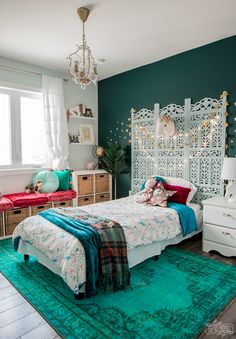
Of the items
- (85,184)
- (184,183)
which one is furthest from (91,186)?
(184,183)

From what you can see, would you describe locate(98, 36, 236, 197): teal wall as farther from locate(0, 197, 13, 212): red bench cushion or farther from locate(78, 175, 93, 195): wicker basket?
locate(0, 197, 13, 212): red bench cushion

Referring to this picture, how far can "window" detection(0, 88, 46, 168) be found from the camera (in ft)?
12.9

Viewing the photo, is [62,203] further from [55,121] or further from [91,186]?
[55,121]

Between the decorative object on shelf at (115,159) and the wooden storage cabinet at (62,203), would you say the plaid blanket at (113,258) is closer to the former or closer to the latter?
the wooden storage cabinet at (62,203)

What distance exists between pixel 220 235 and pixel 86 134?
314cm

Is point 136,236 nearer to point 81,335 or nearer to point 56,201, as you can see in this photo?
point 81,335

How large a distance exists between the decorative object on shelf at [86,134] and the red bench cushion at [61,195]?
1203mm

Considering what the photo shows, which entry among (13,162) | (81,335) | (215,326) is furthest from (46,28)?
(215,326)

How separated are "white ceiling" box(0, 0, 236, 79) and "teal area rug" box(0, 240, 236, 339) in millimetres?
2715

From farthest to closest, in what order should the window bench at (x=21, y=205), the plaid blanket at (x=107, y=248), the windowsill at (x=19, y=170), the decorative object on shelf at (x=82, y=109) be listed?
the decorative object on shelf at (x=82, y=109) → the windowsill at (x=19, y=170) → the window bench at (x=21, y=205) → the plaid blanket at (x=107, y=248)

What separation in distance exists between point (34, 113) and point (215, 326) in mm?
3923

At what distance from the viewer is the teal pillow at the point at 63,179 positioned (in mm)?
4172

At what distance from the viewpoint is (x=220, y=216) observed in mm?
2861

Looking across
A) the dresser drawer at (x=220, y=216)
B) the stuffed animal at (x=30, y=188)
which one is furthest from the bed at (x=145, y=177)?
the stuffed animal at (x=30, y=188)
